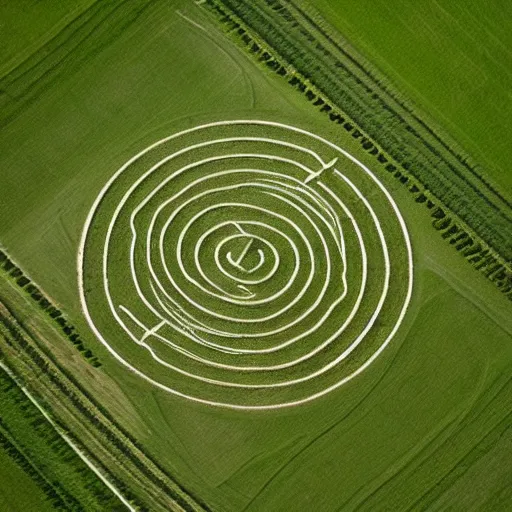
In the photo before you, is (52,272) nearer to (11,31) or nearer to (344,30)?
(11,31)

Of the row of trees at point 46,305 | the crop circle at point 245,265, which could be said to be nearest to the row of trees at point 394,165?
the crop circle at point 245,265

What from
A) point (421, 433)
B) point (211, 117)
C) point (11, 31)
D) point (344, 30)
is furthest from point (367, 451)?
point (11, 31)

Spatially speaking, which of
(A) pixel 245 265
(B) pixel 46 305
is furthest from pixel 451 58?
(B) pixel 46 305

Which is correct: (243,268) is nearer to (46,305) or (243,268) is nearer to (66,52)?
(46,305)

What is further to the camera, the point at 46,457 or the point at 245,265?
the point at 245,265

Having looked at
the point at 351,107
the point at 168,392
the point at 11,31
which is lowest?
the point at 168,392

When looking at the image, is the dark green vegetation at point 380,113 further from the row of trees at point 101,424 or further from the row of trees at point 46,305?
the row of trees at point 101,424
